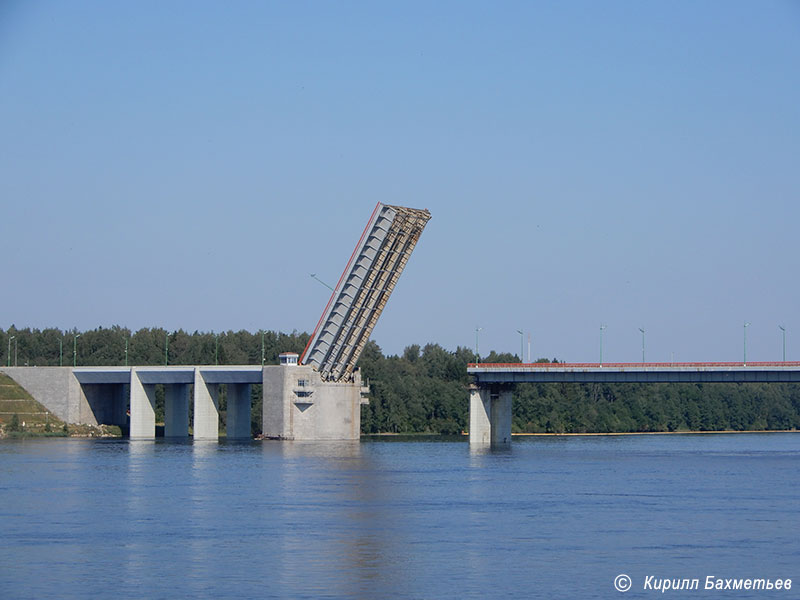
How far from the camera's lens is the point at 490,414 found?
82.4 meters

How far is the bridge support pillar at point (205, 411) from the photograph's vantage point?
81250 mm

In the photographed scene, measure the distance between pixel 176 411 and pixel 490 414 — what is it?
74.0ft

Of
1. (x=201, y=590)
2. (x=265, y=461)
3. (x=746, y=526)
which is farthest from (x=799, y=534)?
(x=265, y=461)

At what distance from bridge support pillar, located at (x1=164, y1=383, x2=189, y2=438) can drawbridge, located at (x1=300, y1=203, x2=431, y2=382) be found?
19.8 metres

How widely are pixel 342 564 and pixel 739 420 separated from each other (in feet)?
361

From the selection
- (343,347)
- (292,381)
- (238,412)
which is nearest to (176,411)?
(238,412)

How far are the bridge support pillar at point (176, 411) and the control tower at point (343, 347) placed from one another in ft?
40.7

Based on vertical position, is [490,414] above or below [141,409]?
below

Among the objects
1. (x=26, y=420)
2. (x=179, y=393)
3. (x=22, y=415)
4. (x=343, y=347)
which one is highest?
(x=343, y=347)

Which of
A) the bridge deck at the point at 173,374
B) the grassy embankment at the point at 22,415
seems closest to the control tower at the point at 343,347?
the bridge deck at the point at 173,374

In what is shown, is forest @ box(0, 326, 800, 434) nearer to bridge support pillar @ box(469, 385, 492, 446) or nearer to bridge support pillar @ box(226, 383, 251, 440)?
bridge support pillar @ box(226, 383, 251, 440)

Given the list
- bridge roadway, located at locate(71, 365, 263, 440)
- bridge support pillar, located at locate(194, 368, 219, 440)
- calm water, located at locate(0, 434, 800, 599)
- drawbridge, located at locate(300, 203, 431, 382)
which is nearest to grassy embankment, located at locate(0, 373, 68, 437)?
bridge roadway, located at locate(71, 365, 263, 440)

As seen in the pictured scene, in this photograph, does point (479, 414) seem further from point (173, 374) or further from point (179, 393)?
point (179, 393)

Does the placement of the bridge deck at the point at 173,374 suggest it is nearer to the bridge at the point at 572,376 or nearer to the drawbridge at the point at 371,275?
the drawbridge at the point at 371,275
